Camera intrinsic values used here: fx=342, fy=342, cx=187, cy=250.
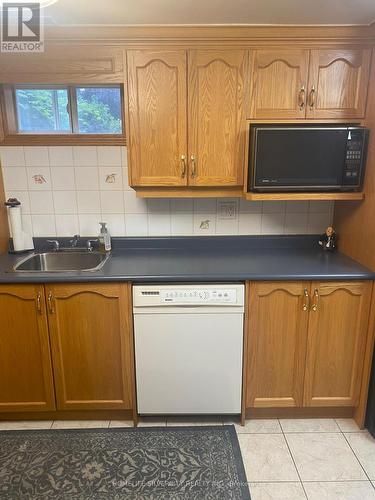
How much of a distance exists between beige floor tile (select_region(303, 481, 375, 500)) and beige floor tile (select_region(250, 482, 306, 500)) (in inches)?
1.6

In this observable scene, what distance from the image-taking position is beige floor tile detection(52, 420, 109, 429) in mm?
1947

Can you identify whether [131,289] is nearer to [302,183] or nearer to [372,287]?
[302,183]

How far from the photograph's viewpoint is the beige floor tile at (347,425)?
1927 millimetres

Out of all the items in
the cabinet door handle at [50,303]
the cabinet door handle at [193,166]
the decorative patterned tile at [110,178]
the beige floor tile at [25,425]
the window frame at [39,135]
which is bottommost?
the beige floor tile at [25,425]

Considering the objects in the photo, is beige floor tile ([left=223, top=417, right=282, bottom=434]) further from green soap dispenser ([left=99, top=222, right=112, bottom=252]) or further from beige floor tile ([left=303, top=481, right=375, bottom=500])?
green soap dispenser ([left=99, top=222, right=112, bottom=252])

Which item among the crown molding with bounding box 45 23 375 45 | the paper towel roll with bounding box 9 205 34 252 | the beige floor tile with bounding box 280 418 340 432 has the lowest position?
the beige floor tile with bounding box 280 418 340 432

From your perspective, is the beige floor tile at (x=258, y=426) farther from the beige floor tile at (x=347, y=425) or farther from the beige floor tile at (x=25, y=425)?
the beige floor tile at (x=25, y=425)

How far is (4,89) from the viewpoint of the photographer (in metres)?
2.09


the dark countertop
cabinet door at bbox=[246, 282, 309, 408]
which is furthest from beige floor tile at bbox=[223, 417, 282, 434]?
the dark countertop

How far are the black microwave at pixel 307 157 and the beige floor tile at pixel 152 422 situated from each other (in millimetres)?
1417

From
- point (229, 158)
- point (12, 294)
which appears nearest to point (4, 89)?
point (12, 294)

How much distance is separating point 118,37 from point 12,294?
1423mm

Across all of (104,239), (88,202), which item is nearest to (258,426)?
(104,239)

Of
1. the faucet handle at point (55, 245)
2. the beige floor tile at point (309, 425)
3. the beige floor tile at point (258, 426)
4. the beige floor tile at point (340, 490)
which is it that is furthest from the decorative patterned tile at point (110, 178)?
the beige floor tile at point (340, 490)
